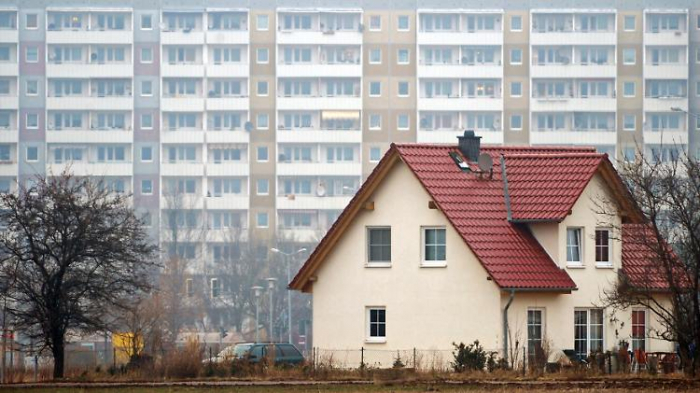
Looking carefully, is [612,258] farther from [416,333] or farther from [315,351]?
[315,351]

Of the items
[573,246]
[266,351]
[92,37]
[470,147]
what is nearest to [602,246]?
[573,246]

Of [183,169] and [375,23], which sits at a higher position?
[375,23]

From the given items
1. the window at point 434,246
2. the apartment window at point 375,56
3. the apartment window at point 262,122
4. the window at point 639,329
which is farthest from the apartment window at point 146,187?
the window at point 639,329

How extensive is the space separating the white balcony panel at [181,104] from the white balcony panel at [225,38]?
6370mm

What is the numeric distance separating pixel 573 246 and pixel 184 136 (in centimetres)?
12891

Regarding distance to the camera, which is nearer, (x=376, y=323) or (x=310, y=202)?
(x=376, y=323)

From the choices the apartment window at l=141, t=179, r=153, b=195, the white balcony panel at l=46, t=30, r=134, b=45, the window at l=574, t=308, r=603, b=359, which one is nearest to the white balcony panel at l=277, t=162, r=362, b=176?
the apartment window at l=141, t=179, r=153, b=195

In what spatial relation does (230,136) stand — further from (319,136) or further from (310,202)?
(310,202)

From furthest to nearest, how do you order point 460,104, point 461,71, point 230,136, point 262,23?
point 461,71 < point 460,104 < point 262,23 < point 230,136

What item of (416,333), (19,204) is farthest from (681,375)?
(19,204)

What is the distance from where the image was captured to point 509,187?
50844 mm

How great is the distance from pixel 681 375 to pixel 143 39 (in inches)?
5540

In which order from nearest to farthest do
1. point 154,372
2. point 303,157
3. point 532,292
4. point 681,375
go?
point 681,375 → point 154,372 → point 532,292 → point 303,157

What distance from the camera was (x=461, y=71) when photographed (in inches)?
6978
